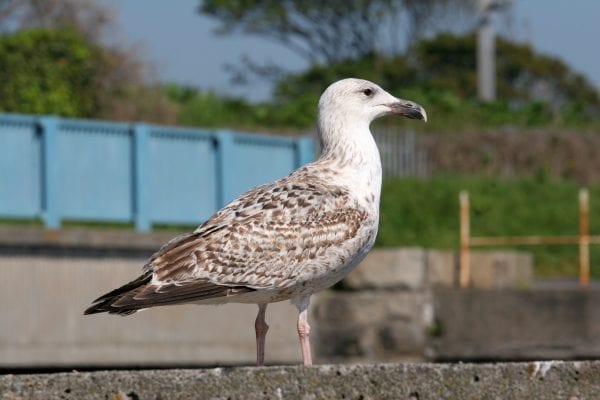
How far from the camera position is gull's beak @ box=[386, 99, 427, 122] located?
9.95m

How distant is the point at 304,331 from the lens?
885 cm

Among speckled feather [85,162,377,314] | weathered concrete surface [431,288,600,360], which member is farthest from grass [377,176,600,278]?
speckled feather [85,162,377,314]

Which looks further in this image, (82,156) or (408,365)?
(82,156)

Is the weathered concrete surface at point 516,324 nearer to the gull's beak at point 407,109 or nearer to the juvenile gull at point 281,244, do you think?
the gull's beak at point 407,109

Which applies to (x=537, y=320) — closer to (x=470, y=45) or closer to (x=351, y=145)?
(x=351, y=145)

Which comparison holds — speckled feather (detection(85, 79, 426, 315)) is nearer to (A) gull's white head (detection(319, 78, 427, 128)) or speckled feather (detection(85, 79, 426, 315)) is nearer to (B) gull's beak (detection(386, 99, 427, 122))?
(A) gull's white head (detection(319, 78, 427, 128))

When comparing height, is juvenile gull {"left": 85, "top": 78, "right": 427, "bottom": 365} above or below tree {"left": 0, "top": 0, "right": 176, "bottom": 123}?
below

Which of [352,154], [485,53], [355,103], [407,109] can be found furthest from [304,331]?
[485,53]

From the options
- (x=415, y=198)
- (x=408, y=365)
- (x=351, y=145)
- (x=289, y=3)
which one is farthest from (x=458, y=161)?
(x=289, y=3)

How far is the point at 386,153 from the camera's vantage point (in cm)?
4125

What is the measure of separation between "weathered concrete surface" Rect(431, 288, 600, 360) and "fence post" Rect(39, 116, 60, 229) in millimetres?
4336

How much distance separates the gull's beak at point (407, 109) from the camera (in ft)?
32.7

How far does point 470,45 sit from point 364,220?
66.8 metres

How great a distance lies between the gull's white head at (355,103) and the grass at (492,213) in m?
16.8
